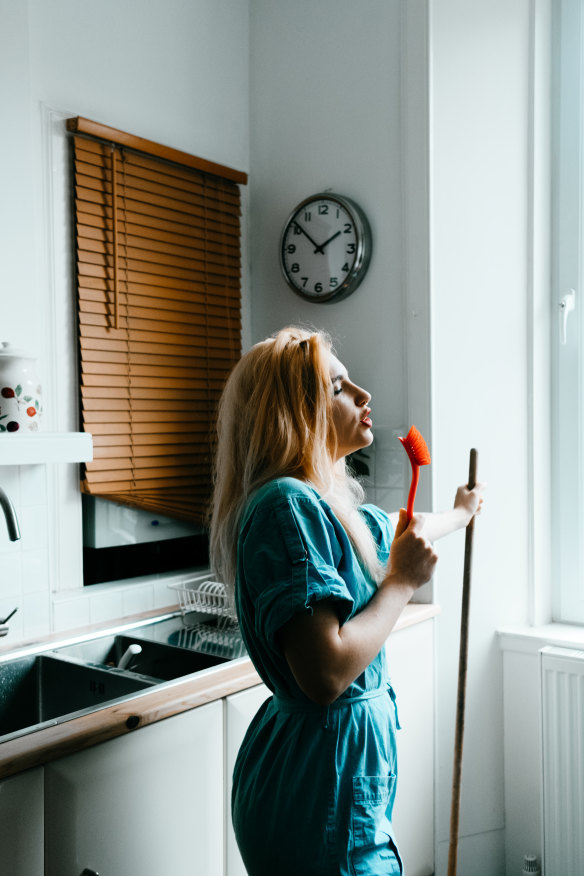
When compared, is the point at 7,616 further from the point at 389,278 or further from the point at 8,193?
the point at 389,278

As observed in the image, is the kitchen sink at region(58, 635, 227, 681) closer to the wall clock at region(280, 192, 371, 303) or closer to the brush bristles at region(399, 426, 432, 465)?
the brush bristles at region(399, 426, 432, 465)

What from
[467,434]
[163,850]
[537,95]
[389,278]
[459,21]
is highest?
[459,21]

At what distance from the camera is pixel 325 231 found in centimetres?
233

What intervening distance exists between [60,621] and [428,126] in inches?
61.7

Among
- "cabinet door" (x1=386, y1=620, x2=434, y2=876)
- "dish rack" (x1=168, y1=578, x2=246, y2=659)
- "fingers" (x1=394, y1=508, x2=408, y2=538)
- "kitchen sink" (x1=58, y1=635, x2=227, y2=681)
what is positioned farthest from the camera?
"cabinet door" (x1=386, y1=620, x2=434, y2=876)

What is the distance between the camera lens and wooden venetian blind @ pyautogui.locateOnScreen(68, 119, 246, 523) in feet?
6.76

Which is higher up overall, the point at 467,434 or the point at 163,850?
the point at 467,434

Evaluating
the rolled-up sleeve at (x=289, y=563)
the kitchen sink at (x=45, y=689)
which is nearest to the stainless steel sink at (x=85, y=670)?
the kitchen sink at (x=45, y=689)

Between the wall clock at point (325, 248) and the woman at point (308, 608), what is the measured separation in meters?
1.08

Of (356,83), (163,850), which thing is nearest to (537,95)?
(356,83)

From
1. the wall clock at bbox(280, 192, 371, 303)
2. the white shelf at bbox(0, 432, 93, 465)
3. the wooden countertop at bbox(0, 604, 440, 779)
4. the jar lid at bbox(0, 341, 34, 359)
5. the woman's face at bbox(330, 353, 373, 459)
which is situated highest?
the wall clock at bbox(280, 192, 371, 303)

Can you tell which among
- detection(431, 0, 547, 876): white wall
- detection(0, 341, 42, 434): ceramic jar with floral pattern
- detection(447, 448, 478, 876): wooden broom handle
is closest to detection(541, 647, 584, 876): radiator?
detection(431, 0, 547, 876): white wall

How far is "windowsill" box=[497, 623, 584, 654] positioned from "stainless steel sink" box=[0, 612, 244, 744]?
2.76ft

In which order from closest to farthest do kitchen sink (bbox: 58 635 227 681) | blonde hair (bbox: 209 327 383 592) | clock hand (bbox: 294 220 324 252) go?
blonde hair (bbox: 209 327 383 592), kitchen sink (bbox: 58 635 227 681), clock hand (bbox: 294 220 324 252)
